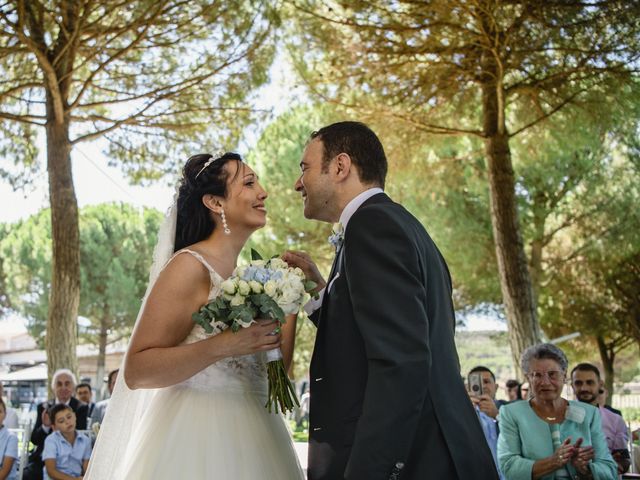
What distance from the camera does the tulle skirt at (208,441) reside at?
2.41m

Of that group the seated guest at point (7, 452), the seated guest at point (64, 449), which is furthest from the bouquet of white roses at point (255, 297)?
the seated guest at point (7, 452)

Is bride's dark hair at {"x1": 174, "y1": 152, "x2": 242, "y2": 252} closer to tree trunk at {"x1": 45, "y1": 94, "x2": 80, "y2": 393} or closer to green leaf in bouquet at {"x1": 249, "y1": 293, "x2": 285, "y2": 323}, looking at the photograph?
green leaf in bouquet at {"x1": 249, "y1": 293, "x2": 285, "y2": 323}

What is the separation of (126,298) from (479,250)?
13.2 metres

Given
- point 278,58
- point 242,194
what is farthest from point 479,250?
point 242,194

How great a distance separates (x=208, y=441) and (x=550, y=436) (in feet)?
6.86

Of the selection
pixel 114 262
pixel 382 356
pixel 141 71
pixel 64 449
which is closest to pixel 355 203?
pixel 382 356

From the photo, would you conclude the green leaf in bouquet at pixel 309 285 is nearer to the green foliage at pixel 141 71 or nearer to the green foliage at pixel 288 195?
the green foliage at pixel 141 71

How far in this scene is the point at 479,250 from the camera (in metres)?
15.7

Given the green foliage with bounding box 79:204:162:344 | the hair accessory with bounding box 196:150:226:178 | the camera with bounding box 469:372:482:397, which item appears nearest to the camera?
the hair accessory with bounding box 196:150:226:178

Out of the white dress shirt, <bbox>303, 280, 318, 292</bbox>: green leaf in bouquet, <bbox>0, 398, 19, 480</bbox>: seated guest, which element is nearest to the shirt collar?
the white dress shirt

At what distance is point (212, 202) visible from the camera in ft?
9.33

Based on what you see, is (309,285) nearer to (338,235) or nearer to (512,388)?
(338,235)

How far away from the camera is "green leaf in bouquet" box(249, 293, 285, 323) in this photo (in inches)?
93.4

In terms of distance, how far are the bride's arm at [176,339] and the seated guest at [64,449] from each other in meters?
4.14
